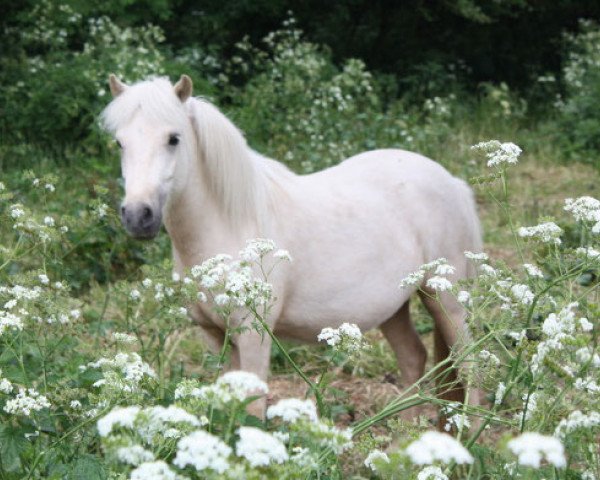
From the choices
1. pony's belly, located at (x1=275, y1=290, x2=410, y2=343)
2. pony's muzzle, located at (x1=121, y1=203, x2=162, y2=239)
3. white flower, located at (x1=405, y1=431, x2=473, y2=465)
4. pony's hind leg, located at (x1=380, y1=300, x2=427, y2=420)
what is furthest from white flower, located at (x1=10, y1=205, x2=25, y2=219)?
pony's hind leg, located at (x1=380, y1=300, x2=427, y2=420)

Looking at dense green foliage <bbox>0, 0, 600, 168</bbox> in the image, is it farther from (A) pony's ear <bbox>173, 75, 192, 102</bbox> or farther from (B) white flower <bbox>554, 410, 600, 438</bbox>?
(B) white flower <bbox>554, 410, 600, 438</bbox>

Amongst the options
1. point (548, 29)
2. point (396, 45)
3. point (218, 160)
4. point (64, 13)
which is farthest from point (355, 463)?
point (548, 29)

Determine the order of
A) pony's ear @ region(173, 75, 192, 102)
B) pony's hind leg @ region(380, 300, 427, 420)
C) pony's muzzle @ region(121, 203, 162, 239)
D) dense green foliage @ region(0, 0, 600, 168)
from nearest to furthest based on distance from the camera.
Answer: pony's muzzle @ region(121, 203, 162, 239) < pony's ear @ region(173, 75, 192, 102) < pony's hind leg @ region(380, 300, 427, 420) < dense green foliage @ region(0, 0, 600, 168)

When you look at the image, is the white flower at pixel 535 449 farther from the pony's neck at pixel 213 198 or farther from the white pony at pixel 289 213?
the pony's neck at pixel 213 198

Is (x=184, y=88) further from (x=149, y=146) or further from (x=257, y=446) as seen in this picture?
(x=257, y=446)

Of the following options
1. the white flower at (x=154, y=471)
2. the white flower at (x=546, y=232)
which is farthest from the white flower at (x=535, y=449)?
the white flower at (x=546, y=232)

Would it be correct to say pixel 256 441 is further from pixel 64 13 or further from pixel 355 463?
pixel 64 13

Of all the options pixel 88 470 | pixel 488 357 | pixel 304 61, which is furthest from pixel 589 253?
pixel 304 61

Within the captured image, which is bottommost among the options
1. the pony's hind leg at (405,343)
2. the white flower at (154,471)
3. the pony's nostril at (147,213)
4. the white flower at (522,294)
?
the pony's hind leg at (405,343)

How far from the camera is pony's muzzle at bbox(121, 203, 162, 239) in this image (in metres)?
3.67

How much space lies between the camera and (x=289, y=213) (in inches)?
171

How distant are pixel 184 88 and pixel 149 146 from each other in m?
0.35

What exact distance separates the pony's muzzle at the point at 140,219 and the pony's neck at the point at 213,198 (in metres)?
0.33

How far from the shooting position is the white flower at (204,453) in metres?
1.58
